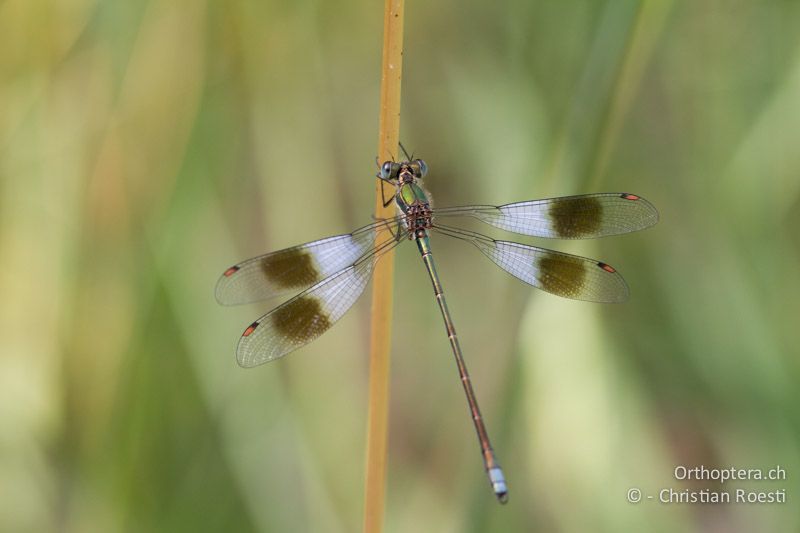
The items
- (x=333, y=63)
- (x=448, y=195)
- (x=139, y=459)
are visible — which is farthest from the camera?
(x=448, y=195)

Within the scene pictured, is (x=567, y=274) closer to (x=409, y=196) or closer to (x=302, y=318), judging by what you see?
(x=409, y=196)

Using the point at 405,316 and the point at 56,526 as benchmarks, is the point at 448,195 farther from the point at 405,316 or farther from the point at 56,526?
the point at 56,526

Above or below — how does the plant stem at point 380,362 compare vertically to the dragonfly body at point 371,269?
below

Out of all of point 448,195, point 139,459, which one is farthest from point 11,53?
point 448,195

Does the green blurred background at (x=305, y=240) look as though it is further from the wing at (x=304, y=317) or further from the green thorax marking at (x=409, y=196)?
the wing at (x=304, y=317)

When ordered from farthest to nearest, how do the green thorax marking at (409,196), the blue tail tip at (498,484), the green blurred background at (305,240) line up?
the green thorax marking at (409,196) → the green blurred background at (305,240) → the blue tail tip at (498,484)

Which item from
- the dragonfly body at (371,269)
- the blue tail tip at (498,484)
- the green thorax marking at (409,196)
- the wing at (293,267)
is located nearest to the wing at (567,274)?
the dragonfly body at (371,269)

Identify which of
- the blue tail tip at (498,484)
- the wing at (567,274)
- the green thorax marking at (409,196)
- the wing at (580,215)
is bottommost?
the blue tail tip at (498,484)

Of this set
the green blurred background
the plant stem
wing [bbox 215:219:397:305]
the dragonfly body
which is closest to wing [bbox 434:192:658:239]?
the dragonfly body
